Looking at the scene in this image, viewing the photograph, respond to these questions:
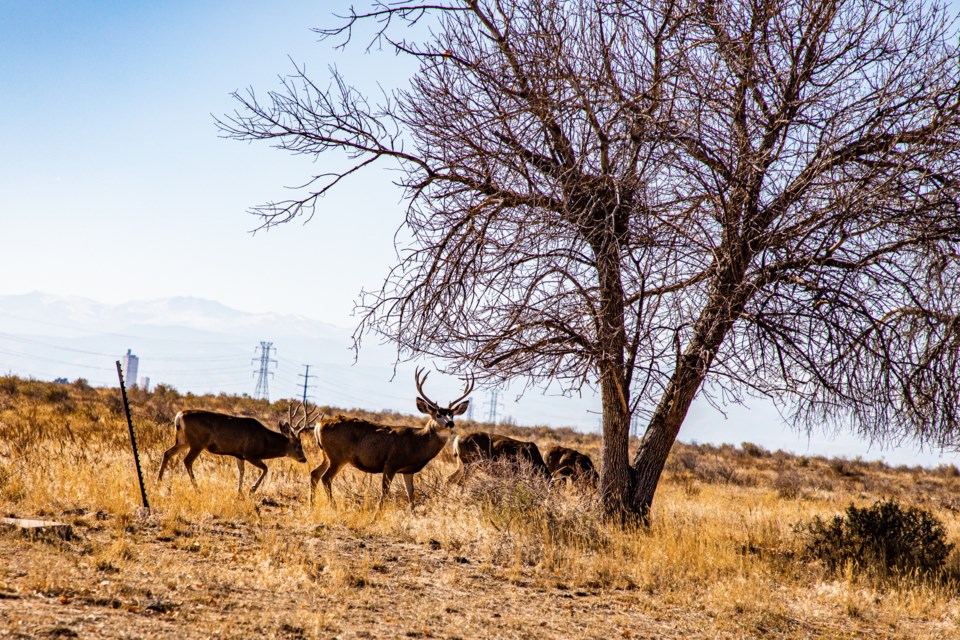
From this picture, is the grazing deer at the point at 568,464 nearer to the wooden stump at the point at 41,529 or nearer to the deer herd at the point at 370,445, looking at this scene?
the deer herd at the point at 370,445

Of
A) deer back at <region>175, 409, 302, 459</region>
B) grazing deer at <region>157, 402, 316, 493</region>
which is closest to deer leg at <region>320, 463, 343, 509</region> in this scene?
grazing deer at <region>157, 402, 316, 493</region>

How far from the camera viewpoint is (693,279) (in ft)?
29.5

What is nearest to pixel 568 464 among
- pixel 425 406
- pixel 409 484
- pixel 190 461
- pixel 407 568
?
pixel 425 406

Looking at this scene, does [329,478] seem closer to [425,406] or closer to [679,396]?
[425,406]

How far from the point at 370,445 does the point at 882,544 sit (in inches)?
282

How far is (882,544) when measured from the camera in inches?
394

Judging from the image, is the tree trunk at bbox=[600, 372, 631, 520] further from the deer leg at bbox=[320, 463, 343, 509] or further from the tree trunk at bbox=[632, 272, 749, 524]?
the deer leg at bbox=[320, 463, 343, 509]

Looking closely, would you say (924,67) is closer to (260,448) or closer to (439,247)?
(439,247)

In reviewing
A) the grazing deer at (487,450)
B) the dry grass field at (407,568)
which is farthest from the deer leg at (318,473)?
the grazing deer at (487,450)

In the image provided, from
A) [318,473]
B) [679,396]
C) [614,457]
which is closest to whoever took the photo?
[679,396]

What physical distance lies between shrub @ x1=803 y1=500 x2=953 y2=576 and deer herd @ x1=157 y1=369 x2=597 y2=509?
390 cm

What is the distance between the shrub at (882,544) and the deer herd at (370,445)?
3896mm

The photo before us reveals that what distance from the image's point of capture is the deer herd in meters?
12.6

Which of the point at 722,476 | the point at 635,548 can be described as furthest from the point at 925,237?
the point at 722,476
